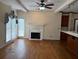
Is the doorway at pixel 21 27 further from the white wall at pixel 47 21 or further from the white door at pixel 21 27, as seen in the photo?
the white wall at pixel 47 21

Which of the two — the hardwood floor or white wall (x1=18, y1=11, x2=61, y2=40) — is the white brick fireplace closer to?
white wall (x1=18, y1=11, x2=61, y2=40)

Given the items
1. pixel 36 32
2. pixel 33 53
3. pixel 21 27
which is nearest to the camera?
pixel 33 53

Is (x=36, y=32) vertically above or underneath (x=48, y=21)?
underneath

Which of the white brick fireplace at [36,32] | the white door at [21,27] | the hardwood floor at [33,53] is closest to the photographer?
the hardwood floor at [33,53]

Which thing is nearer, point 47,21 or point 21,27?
point 47,21

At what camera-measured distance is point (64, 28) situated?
42.9 ft

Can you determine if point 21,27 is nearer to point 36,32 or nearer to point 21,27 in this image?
point 21,27

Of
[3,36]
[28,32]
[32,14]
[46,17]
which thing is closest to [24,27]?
[28,32]

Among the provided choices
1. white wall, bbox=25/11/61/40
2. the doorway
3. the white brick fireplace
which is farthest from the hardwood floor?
the doorway

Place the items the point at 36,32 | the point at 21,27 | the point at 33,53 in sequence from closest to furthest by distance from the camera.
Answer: the point at 33,53
the point at 36,32
the point at 21,27

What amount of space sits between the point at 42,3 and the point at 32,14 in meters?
5.90

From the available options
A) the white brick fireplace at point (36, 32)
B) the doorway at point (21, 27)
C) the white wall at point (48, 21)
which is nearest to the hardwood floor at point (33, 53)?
the white brick fireplace at point (36, 32)

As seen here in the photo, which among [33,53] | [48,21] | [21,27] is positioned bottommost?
[33,53]

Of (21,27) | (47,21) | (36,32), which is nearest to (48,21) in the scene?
(47,21)
